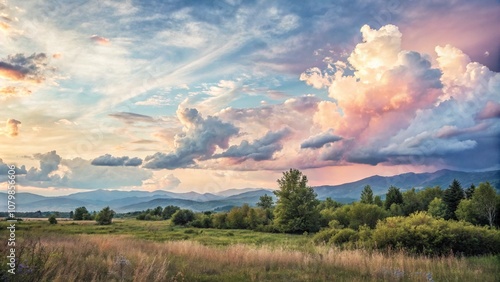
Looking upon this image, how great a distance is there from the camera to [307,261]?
15.8 m

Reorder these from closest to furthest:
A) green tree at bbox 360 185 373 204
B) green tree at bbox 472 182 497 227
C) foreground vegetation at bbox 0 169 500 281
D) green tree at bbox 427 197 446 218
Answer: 1. foreground vegetation at bbox 0 169 500 281
2. green tree at bbox 472 182 497 227
3. green tree at bbox 427 197 446 218
4. green tree at bbox 360 185 373 204

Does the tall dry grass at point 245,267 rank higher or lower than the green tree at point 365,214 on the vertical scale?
higher

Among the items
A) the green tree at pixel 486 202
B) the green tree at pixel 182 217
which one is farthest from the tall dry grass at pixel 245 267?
the green tree at pixel 182 217

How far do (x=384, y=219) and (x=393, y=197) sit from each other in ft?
262

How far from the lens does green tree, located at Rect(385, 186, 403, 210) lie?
334ft

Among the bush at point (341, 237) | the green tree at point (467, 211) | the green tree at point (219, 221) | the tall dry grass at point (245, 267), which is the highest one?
the tall dry grass at point (245, 267)

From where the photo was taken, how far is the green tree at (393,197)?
10169cm

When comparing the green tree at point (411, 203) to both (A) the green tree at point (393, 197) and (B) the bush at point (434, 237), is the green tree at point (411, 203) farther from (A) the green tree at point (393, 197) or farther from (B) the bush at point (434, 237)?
(B) the bush at point (434, 237)

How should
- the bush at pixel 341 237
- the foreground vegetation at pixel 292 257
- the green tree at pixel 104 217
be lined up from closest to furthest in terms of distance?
the foreground vegetation at pixel 292 257
the bush at pixel 341 237
the green tree at pixel 104 217

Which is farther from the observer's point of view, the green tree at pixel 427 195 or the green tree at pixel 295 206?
the green tree at pixel 427 195

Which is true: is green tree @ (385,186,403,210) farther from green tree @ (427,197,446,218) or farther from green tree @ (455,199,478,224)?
green tree @ (455,199,478,224)

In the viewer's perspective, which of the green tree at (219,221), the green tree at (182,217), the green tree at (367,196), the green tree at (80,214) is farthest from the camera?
the green tree at (80,214)

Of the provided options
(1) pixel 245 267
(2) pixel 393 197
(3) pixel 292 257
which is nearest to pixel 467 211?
(2) pixel 393 197

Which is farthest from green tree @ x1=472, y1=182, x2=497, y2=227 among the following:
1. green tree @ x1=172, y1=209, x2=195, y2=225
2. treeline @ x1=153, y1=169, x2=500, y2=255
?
green tree @ x1=172, y1=209, x2=195, y2=225
